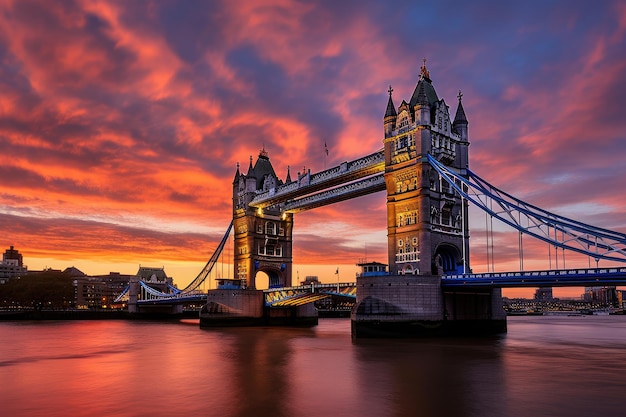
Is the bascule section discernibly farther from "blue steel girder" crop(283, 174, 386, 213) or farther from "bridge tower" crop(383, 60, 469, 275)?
"bridge tower" crop(383, 60, 469, 275)

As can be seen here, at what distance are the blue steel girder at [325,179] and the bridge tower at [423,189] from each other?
4.76 m

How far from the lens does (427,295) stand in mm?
49812

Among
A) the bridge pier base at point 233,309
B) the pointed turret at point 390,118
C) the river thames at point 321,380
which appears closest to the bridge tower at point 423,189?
the pointed turret at point 390,118

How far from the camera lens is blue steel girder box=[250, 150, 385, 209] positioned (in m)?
64.0

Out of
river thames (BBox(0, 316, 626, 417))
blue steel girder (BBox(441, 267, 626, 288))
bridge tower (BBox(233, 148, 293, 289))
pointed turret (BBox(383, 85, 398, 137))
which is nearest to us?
river thames (BBox(0, 316, 626, 417))

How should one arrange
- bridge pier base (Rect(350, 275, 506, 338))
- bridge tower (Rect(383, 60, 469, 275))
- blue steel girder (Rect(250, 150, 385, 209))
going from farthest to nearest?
1. blue steel girder (Rect(250, 150, 385, 209))
2. bridge tower (Rect(383, 60, 469, 275))
3. bridge pier base (Rect(350, 275, 506, 338))

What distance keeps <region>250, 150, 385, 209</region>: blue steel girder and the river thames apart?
24040 mm

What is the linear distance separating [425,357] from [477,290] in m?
19.1

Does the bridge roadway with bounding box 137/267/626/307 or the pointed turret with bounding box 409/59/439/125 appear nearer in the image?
the bridge roadway with bounding box 137/267/626/307

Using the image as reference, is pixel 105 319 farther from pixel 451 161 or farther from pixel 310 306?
pixel 451 161

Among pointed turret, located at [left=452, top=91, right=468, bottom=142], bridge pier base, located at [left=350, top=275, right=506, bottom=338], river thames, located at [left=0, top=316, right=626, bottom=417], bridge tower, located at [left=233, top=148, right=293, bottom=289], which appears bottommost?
river thames, located at [left=0, top=316, right=626, bottom=417]

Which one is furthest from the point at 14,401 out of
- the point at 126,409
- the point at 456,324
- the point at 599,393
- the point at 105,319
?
the point at 105,319

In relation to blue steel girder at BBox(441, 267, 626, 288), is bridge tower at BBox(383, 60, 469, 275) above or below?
above

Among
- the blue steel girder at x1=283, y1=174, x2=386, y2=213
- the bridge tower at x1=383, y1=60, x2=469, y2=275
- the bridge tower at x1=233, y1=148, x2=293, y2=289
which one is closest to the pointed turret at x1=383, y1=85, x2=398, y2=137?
the bridge tower at x1=383, y1=60, x2=469, y2=275
